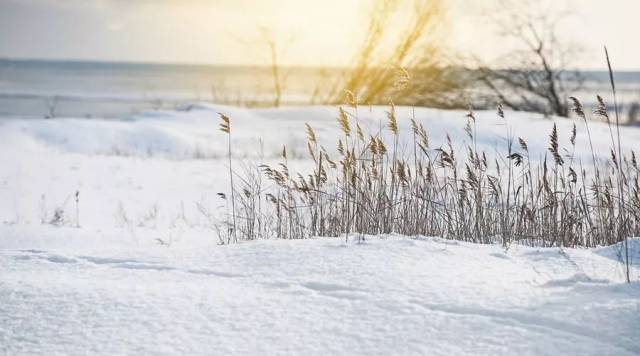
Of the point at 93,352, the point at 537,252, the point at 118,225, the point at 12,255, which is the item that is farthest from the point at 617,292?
the point at 118,225

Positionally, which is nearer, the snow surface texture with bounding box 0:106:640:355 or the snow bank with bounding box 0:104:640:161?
the snow surface texture with bounding box 0:106:640:355

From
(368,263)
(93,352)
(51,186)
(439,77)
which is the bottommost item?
(93,352)

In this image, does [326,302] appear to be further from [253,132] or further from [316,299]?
[253,132]

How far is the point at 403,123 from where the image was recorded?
1226cm

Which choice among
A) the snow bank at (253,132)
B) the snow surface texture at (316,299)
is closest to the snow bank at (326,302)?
the snow surface texture at (316,299)

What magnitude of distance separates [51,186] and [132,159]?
2.31 metres

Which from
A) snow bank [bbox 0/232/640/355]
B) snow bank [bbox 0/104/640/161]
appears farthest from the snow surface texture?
snow bank [bbox 0/104/640/161]

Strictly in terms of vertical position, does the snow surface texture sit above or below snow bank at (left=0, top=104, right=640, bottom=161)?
below

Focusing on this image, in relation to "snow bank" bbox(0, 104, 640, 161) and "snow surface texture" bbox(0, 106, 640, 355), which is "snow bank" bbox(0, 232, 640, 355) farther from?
"snow bank" bbox(0, 104, 640, 161)

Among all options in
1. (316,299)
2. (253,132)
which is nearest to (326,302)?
(316,299)

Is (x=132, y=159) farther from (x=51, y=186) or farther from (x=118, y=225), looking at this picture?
(x=118, y=225)

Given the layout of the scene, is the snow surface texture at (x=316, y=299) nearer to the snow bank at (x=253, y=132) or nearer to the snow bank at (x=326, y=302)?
the snow bank at (x=326, y=302)

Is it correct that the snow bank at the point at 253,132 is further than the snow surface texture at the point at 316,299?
Yes

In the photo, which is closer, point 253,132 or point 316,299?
point 316,299
